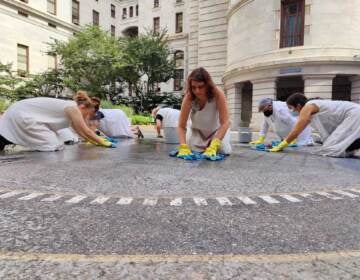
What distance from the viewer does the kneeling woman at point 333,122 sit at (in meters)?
5.69

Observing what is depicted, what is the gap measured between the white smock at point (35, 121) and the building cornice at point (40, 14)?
74.7ft

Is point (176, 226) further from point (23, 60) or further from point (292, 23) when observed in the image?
point (23, 60)

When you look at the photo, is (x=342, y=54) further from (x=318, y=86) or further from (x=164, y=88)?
(x=164, y=88)

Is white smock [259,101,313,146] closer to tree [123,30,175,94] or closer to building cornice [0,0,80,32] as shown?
tree [123,30,175,94]

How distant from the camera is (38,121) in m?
5.56

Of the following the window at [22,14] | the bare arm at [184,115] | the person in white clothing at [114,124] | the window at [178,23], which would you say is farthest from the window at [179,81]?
the bare arm at [184,115]

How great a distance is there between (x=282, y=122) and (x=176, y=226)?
6561mm

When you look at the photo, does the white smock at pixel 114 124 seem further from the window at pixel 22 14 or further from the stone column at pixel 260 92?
the window at pixel 22 14

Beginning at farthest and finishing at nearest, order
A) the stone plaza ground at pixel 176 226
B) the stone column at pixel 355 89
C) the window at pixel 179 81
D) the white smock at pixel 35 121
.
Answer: the window at pixel 179 81
the stone column at pixel 355 89
the white smock at pixel 35 121
the stone plaza ground at pixel 176 226

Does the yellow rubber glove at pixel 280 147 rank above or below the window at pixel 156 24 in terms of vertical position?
below

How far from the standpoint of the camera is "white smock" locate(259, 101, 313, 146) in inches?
304

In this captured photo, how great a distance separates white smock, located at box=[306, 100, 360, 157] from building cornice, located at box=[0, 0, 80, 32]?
25.3 meters

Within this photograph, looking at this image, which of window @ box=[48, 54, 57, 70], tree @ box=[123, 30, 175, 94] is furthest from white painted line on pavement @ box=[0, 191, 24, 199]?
window @ box=[48, 54, 57, 70]

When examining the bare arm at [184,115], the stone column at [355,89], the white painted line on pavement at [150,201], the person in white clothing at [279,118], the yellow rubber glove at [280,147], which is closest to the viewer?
the white painted line on pavement at [150,201]
